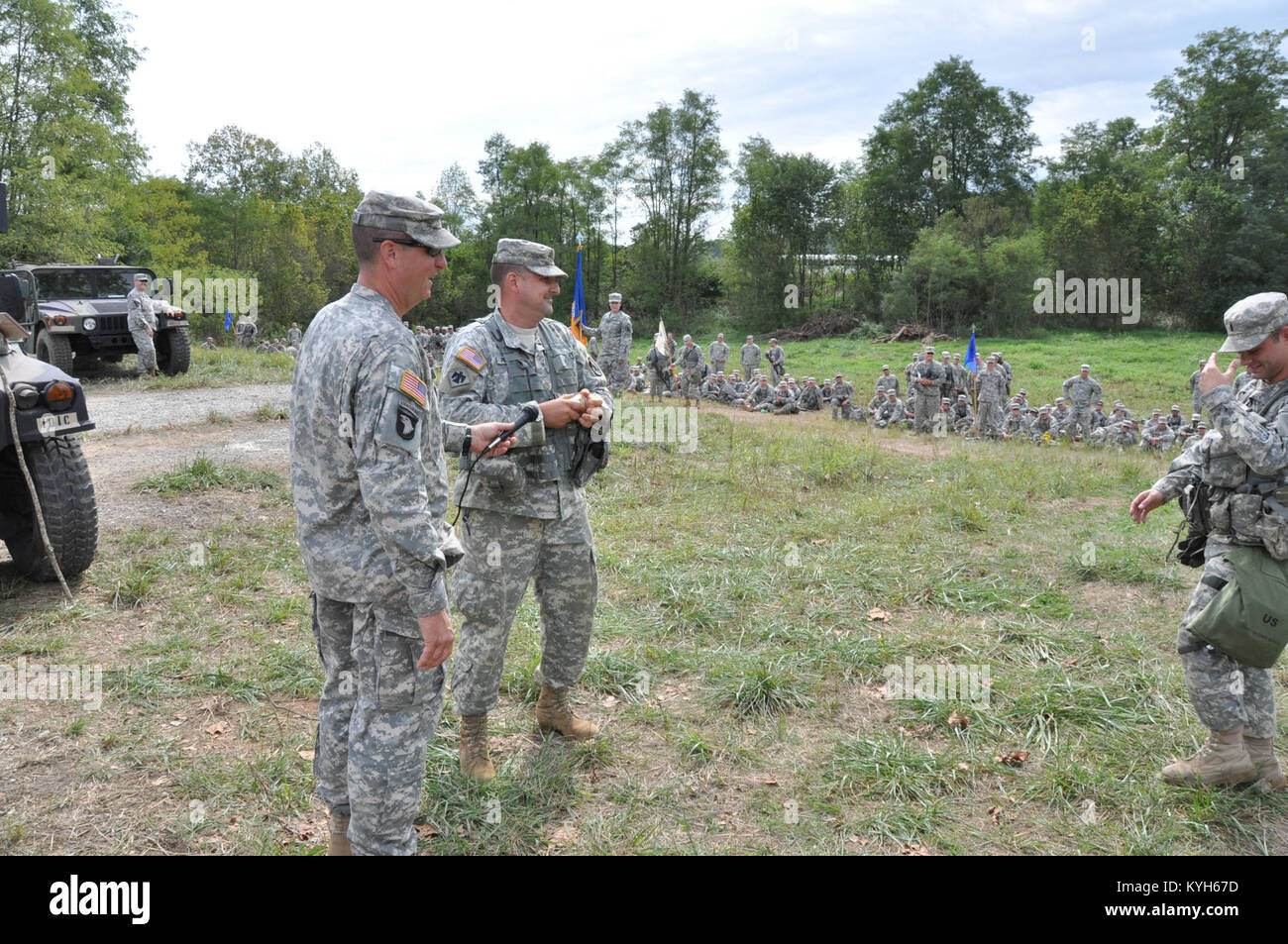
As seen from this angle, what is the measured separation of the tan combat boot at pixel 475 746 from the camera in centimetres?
355

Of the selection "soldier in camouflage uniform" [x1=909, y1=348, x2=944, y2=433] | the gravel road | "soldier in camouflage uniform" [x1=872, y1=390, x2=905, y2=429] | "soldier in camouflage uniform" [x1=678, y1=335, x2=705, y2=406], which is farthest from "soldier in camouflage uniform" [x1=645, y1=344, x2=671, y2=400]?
the gravel road

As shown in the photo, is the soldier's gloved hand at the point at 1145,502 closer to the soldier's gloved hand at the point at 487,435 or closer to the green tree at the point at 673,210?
A: the soldier's gloved hand at the point at 487,435

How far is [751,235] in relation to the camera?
4853 cm

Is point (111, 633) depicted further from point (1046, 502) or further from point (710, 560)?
point (1046, 502)

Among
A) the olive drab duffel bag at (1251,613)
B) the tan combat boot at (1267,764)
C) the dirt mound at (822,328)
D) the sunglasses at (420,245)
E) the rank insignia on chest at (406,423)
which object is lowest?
the tan combat boot at (1267,764)

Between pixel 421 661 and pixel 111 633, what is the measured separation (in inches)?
140

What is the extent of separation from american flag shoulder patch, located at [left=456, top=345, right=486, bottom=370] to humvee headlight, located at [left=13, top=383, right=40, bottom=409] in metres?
3.18

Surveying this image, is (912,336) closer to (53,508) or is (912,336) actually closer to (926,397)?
(926,397)

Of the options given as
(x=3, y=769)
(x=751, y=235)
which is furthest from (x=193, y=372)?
(x=751, y=235)

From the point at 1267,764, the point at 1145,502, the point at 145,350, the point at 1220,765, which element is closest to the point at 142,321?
the point at 145,350

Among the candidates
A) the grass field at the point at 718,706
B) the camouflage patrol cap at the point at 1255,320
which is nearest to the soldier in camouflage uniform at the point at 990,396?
the grass field at the point at 718,706

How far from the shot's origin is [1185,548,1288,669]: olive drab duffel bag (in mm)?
3145

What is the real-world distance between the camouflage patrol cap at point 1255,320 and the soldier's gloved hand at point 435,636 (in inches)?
113

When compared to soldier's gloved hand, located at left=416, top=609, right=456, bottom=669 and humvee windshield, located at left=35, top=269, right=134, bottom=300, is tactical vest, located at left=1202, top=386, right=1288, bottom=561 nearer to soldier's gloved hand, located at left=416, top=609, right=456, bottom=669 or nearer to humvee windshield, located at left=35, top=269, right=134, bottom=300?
soldier's gloved hand, located at left=416, top=609, right=456, bottom=669
